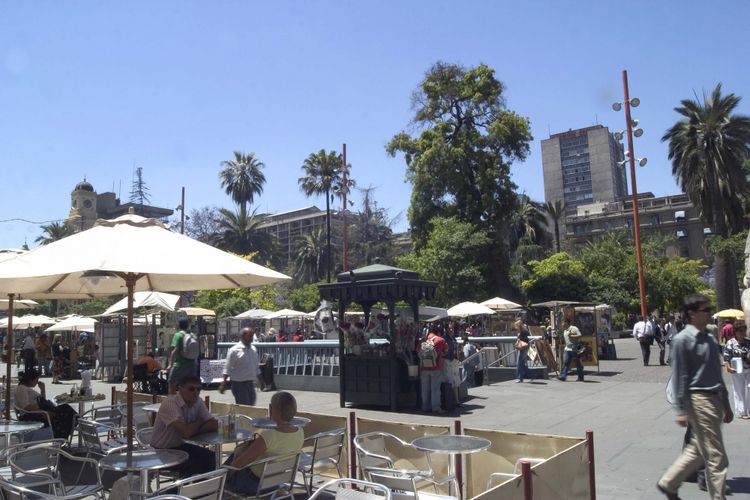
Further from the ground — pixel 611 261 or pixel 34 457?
pixel 611 261

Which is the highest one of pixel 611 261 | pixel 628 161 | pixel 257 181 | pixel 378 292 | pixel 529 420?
pixel 257 181

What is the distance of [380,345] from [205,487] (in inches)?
325

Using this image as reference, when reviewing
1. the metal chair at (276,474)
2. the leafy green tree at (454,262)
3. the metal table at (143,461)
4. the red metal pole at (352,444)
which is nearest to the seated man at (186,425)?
the metal table at (143,461)

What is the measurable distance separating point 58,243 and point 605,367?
18404mm

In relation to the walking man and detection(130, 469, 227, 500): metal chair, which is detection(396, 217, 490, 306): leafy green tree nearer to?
the walking man

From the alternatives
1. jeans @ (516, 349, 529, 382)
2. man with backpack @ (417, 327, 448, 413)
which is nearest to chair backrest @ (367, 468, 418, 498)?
man with backpack @ (417, 327, 448, 413)

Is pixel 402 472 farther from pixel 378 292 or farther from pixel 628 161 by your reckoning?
pixel 628 161

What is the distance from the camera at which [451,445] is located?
15.9 feet

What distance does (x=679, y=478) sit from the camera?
4.85 metres

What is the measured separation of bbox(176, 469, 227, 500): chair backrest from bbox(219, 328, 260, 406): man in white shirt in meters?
4.59

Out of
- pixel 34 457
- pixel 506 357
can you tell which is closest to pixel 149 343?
pixel 506 357

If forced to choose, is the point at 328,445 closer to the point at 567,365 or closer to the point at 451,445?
the point at 451,445

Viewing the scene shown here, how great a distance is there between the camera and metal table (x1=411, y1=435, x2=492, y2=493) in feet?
15.2

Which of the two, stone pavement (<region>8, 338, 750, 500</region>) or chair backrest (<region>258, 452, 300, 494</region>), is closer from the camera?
chair backrest (<region>258, 452, 300, 494</region>)
